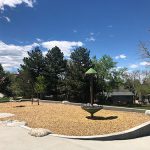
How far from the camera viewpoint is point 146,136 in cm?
1409

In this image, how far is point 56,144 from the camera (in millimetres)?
11227

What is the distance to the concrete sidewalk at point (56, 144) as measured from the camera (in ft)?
35.7

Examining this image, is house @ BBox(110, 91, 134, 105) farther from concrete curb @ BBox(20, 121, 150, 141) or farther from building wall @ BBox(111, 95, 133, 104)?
concrete curb @ BBox(20, 121, 150, 141)

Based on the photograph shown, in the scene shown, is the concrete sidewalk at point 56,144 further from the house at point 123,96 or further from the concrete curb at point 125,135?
the house at point 123,96

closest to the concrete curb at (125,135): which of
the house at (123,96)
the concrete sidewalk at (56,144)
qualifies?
the concrete sidewalk at (56,144)

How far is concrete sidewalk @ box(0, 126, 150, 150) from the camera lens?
10891 mm

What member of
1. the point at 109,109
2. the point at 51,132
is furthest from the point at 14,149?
the point at 109,109

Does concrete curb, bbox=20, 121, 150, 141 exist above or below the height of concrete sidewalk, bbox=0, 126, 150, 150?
above

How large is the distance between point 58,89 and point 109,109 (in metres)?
27.4

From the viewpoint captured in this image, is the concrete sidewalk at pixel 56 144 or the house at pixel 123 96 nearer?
the concrete sidewalk at pixel 56 144

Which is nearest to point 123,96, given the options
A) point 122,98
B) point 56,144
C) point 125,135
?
point 122,98

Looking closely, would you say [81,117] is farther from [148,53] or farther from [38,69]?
[38,69]

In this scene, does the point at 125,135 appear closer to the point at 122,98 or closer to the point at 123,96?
the point at 122,98

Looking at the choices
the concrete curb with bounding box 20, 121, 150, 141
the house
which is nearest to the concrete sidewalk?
the concrete curb with bounding box 20, 121, 150, 141
